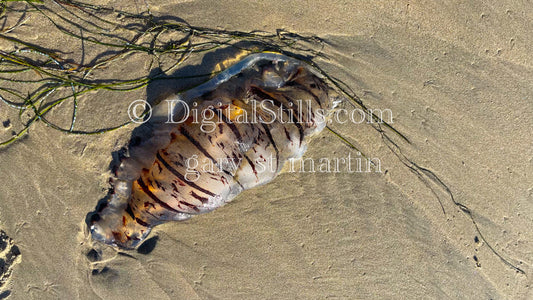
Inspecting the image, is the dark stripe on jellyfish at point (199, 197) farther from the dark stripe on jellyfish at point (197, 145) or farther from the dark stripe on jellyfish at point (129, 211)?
the dark stripe on jellyfish at point (129, 211)

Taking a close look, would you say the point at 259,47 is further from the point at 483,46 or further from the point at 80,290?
the point at 80,290

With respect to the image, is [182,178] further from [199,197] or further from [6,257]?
[6,257]

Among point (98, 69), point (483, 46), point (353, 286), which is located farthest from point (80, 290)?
point (483, 46)

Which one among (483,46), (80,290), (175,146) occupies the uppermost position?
(483,46)

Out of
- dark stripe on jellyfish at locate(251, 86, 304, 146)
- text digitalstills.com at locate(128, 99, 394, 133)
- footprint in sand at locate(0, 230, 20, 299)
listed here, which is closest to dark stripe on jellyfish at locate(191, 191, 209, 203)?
text digitalstills.com at locate(128, 99, 394, 133)

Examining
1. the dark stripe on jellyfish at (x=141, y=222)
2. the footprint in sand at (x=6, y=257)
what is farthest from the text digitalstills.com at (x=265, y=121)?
the footprint in sand at (x=6, y=257)
